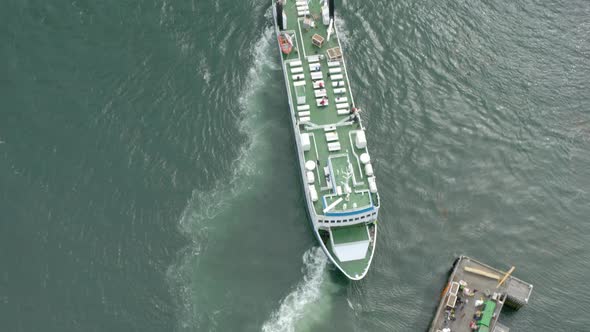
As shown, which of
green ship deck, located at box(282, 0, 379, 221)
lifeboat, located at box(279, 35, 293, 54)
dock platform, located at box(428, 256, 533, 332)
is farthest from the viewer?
lifeboat, located at box(279, 35, 293, 54)

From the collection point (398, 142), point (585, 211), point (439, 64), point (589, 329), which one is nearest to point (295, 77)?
point (398, 142)

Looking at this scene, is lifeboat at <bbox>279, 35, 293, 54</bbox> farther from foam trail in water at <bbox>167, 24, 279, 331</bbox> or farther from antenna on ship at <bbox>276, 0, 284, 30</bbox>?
foam trail in water at <bbox>167, 24, 279, 331</bbox>

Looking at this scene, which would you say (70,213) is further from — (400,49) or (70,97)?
(400,49)

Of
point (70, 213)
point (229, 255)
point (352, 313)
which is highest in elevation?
point (70, 213)

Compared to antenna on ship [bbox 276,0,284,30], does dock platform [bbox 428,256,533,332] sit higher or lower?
lower

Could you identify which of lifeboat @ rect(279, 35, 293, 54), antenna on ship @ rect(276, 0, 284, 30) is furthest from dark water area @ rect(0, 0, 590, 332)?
antenna on ship @ rect(276, 0, 284, 30)

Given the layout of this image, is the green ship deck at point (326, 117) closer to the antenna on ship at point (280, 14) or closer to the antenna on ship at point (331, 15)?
the antenna on ship at point (331, 15)

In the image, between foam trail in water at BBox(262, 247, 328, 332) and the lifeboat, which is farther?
the lifeboat
